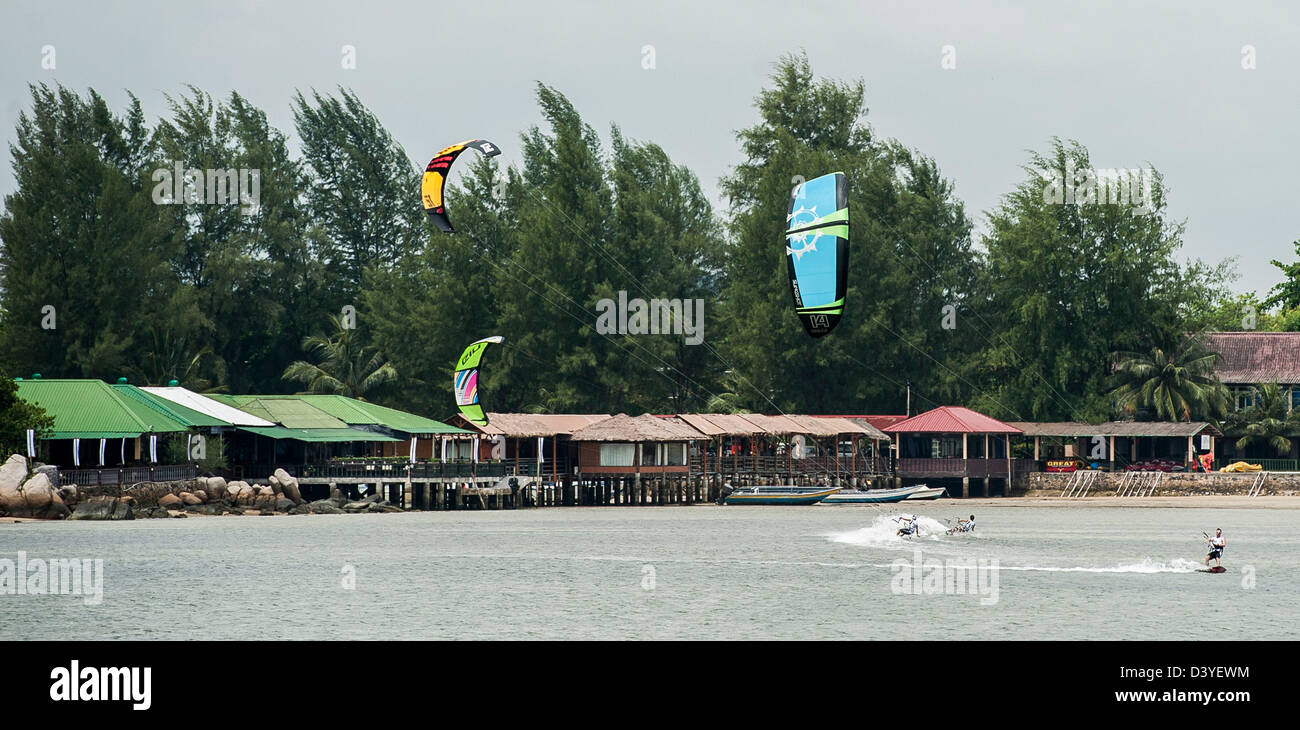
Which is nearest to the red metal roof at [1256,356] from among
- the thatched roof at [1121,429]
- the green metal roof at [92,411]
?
the thatched roof at [1121,429]

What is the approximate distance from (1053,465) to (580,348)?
83.2 feet

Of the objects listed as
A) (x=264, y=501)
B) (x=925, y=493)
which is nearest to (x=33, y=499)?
(x=264, y=501)

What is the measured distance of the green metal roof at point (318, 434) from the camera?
62.2 m

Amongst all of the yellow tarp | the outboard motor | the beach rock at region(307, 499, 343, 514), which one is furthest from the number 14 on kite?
the yellow tarp

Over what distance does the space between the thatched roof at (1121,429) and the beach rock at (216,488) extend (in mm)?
38119

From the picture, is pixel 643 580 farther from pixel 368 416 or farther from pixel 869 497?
pixel 368 416

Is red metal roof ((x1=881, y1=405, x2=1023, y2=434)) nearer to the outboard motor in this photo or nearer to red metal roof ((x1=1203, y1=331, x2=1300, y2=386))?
the outboard motor

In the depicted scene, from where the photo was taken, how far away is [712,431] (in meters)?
67.9

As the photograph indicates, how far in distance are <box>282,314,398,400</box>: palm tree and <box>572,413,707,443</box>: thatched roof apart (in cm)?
2189

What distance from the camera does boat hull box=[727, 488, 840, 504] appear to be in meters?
67.9

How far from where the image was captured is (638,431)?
65.6 m

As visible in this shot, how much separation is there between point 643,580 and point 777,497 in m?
32.6

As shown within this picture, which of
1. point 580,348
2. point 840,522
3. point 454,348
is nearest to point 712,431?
point 840,522
